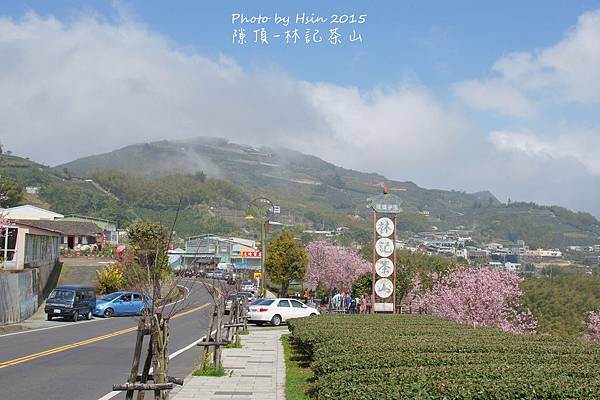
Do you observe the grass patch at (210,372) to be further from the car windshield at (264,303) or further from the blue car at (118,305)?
the blue car at (118,305)

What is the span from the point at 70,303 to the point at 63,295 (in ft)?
2.29

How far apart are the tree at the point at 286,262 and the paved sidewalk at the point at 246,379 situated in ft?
122

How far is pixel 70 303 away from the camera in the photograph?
33.6 metres

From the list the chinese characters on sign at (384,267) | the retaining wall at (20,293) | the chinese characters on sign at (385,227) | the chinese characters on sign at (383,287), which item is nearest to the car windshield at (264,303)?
the chinese characters on sign at (383,287)

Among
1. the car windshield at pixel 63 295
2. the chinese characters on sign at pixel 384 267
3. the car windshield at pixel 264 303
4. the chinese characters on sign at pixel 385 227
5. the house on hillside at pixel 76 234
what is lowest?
the car windshield at pixel 264 303

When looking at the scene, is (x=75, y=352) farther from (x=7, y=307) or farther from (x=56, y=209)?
(x=56, y=209)

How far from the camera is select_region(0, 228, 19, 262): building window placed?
39594mm

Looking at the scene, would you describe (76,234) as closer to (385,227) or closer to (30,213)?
(30,213)

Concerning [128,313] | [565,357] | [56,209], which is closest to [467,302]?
[128,313]

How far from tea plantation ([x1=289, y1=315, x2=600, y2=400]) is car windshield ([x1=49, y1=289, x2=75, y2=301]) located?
59.8 ft

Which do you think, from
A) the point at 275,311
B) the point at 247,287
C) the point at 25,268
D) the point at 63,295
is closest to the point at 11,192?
the point at 247,287

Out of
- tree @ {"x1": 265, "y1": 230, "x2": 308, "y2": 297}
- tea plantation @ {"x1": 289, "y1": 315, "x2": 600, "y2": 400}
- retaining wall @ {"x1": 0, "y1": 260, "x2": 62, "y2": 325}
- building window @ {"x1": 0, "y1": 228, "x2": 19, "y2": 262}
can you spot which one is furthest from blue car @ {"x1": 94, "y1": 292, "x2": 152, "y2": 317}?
tree @ {"x1": 265, "y1": 230, "x2": 308, "y2": 297}

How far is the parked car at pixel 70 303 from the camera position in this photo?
109ft

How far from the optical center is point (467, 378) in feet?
30.0
